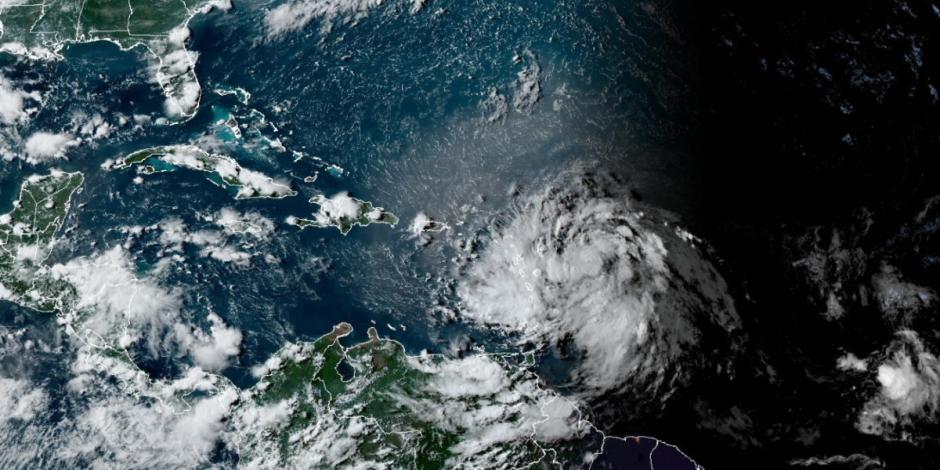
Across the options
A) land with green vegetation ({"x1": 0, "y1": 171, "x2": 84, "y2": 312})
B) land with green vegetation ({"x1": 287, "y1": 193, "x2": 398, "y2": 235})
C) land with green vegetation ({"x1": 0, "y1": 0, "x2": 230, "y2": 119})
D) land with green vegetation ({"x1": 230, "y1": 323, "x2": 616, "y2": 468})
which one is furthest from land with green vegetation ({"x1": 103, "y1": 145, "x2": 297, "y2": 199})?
land with green vegetation ({"x1": 230, "y1": 323, "x2": 616, "y2": 468})

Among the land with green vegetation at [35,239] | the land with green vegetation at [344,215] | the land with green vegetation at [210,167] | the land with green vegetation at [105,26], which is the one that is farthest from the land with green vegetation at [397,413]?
the land with green vegetation at [105,26]

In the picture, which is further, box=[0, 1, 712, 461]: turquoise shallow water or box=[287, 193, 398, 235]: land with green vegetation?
box=[287, 193, 398, 235]: land with green vegetation

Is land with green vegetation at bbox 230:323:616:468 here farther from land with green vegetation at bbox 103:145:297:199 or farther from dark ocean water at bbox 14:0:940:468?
land with green vegetation at bbox 103:145:297:199

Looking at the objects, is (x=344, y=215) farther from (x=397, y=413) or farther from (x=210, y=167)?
(x=397, y=413)

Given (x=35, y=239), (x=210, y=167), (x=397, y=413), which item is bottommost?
(x=35, y=239)

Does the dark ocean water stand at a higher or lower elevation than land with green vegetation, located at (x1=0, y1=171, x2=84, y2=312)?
higher

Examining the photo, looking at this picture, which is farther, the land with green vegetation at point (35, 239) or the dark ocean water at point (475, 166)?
the land with green vegetation at point (35, 239)

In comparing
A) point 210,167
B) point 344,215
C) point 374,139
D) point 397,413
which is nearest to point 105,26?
point 210,167

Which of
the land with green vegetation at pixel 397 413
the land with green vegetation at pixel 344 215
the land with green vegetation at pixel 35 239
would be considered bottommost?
the land with green vegetation at pixel 35 239

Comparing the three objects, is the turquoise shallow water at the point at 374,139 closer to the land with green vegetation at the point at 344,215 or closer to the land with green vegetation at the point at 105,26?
the land with green vegetation at the point at 344,215

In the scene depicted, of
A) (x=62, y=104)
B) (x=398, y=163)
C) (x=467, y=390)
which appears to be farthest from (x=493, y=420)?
(x=62, y=104)

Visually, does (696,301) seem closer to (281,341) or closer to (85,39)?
(281,341)
